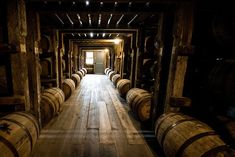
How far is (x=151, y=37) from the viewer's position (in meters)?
6.17

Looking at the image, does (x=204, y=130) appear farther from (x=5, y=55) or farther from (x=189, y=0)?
(x=5, y=55)

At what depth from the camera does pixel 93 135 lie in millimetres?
3895

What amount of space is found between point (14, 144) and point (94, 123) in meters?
2.61

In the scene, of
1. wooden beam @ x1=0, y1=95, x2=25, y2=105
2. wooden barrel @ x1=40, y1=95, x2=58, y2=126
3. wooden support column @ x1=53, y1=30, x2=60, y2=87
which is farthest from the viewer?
wooden support column @ x1=53, y1=30, x2=60, y2=87

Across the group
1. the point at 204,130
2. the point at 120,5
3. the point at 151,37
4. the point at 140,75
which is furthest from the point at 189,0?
the point at 140,75

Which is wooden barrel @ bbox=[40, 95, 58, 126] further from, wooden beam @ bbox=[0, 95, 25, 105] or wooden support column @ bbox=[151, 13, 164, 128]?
wooden support column @ bbox=[151, 13, 164, 128]

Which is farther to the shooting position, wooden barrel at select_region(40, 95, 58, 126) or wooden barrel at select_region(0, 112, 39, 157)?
wooden barrel at select_region(40, 95, 58, 126)

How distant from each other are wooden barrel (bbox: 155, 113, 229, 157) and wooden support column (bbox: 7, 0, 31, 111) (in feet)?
9.59

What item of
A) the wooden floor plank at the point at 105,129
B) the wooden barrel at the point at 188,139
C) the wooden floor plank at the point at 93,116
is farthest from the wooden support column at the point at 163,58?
the wooden floor plank at the point at 93,116

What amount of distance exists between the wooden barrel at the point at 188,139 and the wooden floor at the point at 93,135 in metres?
0.85

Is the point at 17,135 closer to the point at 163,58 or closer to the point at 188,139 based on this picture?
the point at 188,139

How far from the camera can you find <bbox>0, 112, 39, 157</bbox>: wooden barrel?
207 centimetres

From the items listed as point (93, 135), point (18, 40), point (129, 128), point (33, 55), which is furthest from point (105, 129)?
point (18, 40)

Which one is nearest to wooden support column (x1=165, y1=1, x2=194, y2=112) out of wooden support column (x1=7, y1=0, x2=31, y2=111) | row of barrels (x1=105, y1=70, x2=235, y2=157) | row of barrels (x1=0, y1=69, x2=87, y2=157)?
row of barrels (x1=105, y1=70, x2=235, y2=157)
